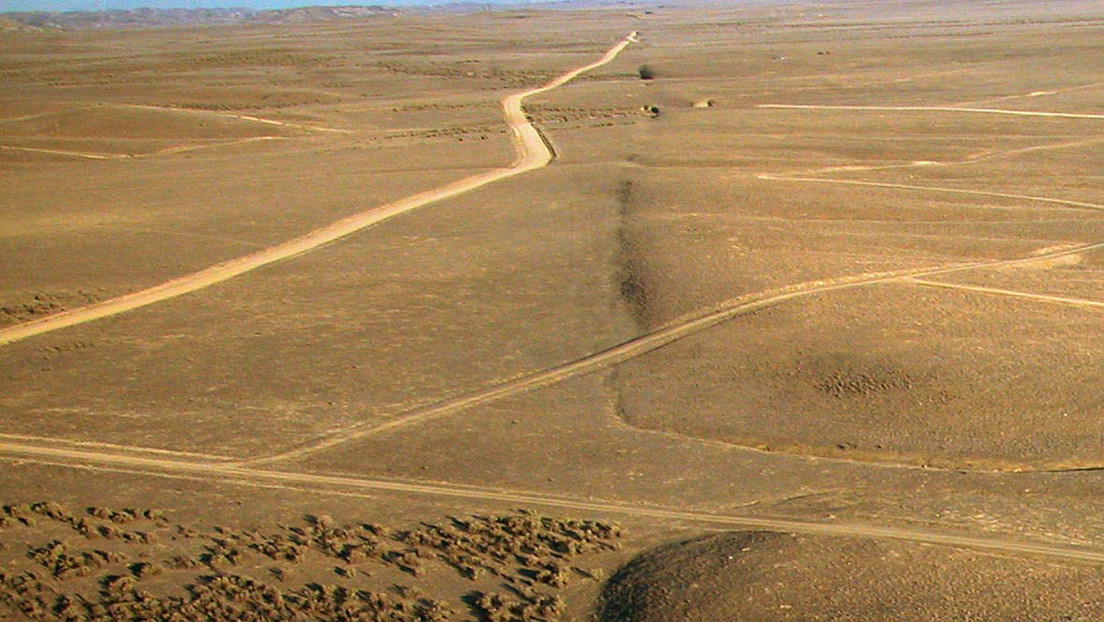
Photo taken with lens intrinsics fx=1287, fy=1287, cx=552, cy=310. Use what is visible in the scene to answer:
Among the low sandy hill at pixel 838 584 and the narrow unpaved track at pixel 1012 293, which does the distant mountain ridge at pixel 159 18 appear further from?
the low sandy hill at pixel 838 584

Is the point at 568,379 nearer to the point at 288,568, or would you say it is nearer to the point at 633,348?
the point at 633,348

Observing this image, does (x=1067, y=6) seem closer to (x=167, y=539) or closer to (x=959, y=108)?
(x=959, y=108)

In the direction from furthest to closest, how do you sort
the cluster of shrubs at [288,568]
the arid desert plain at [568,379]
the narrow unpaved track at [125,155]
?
the narrow unpaved track at [125,155] < the arid desert plain at [568,379] < the cluster of shrubs at [288,568]

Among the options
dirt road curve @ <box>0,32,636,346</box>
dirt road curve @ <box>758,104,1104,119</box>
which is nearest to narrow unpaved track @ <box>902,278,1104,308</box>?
dirt road curve @ <box>0,32,636,346</box>

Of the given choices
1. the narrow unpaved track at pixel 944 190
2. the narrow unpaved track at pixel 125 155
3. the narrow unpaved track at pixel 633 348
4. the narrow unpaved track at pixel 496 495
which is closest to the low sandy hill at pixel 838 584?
the narrow unpaved track at pixel 496 495

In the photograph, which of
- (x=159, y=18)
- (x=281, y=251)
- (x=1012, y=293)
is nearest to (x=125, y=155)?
(x=281, y=251)

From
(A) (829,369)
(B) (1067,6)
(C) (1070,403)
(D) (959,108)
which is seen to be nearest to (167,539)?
(A) (829,369)
